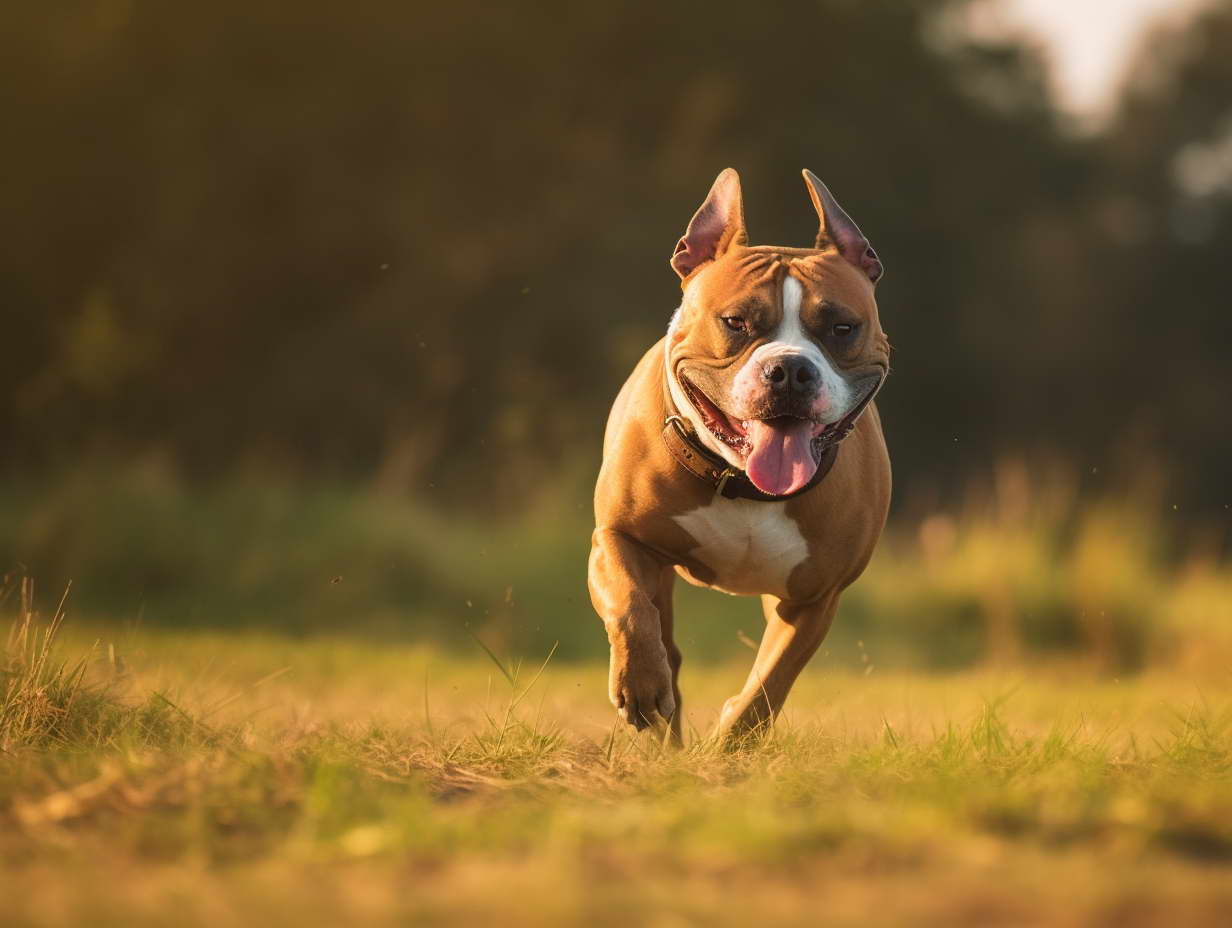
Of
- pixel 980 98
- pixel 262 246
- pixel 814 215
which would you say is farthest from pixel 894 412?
pixel 262 246

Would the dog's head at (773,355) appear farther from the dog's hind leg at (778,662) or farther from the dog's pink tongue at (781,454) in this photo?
the dog's hind leg at (778,662)

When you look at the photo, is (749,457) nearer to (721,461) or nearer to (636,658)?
(721,461)

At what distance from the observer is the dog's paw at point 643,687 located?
16.5ft

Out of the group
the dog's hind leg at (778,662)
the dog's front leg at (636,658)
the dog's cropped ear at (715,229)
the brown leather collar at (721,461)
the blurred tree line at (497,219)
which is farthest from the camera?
the blurred tree line at (497,219)

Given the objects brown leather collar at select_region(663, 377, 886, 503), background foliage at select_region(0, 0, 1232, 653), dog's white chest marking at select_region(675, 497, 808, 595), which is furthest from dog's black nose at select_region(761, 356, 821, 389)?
background foliage at select_region(0, 0, 1232, 653)

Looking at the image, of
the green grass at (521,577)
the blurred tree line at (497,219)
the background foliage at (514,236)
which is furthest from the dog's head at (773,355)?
the blurred tree line at (497,219)

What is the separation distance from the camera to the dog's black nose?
491cm

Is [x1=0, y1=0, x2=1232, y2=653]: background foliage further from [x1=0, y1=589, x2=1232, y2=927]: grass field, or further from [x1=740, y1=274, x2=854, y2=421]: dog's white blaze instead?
[x1=0, y1=589, x2=1232, y2=927]: grass field

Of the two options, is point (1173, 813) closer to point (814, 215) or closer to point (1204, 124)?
point (814, 215)

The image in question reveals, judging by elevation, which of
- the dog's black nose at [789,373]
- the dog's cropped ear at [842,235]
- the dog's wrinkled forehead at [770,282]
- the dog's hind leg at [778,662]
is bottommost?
the dog's hind leg at [778,662]

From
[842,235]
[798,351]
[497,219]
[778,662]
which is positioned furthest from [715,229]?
[497,219]

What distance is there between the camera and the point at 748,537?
5312 millimetres

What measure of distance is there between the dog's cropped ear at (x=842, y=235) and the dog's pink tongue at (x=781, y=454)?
2.75ft

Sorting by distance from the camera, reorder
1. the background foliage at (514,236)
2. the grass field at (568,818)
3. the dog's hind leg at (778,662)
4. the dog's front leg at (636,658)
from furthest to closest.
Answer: the background foliage at (514,236) → the dog's hind leg at (778,662) → the dog's front leg at (636,658) → the grass field at (568,818)
